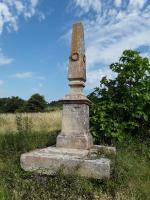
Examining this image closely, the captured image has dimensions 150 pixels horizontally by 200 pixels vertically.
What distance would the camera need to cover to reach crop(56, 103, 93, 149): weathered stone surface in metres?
7.35

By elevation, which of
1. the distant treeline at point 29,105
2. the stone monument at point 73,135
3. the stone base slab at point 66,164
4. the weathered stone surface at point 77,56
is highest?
the distant treeline at point 29,105

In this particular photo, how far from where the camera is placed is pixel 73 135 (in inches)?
292

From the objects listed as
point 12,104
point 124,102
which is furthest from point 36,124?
point 12,104

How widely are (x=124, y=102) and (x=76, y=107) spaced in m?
2.78

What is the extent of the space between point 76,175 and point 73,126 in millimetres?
2087

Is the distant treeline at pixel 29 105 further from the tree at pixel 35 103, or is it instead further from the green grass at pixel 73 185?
the green grass at pixel 73 185

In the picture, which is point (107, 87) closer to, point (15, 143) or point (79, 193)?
point (15, 143)

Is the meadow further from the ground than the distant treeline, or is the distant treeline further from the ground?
the distant treeline

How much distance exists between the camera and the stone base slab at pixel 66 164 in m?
5.55

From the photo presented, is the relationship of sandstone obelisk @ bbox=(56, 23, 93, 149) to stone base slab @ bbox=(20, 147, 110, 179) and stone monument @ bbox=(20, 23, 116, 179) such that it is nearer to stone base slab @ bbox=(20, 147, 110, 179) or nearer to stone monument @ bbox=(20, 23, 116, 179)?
stone monument @ bbox=(20, 23, 116, 179)

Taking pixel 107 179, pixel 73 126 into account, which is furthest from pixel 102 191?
pixel 73 126

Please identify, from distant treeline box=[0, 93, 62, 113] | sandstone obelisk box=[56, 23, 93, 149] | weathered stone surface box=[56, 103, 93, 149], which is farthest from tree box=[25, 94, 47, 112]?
weathered stone surface box=[56, 103, 93, 149]

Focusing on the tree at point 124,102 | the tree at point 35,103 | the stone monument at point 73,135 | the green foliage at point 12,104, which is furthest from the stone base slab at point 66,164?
the green foliage at point 12,104

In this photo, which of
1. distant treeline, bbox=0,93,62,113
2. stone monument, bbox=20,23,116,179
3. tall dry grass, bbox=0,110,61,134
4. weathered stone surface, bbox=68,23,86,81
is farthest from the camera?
distant treeline, bbox=0,93,62,113
